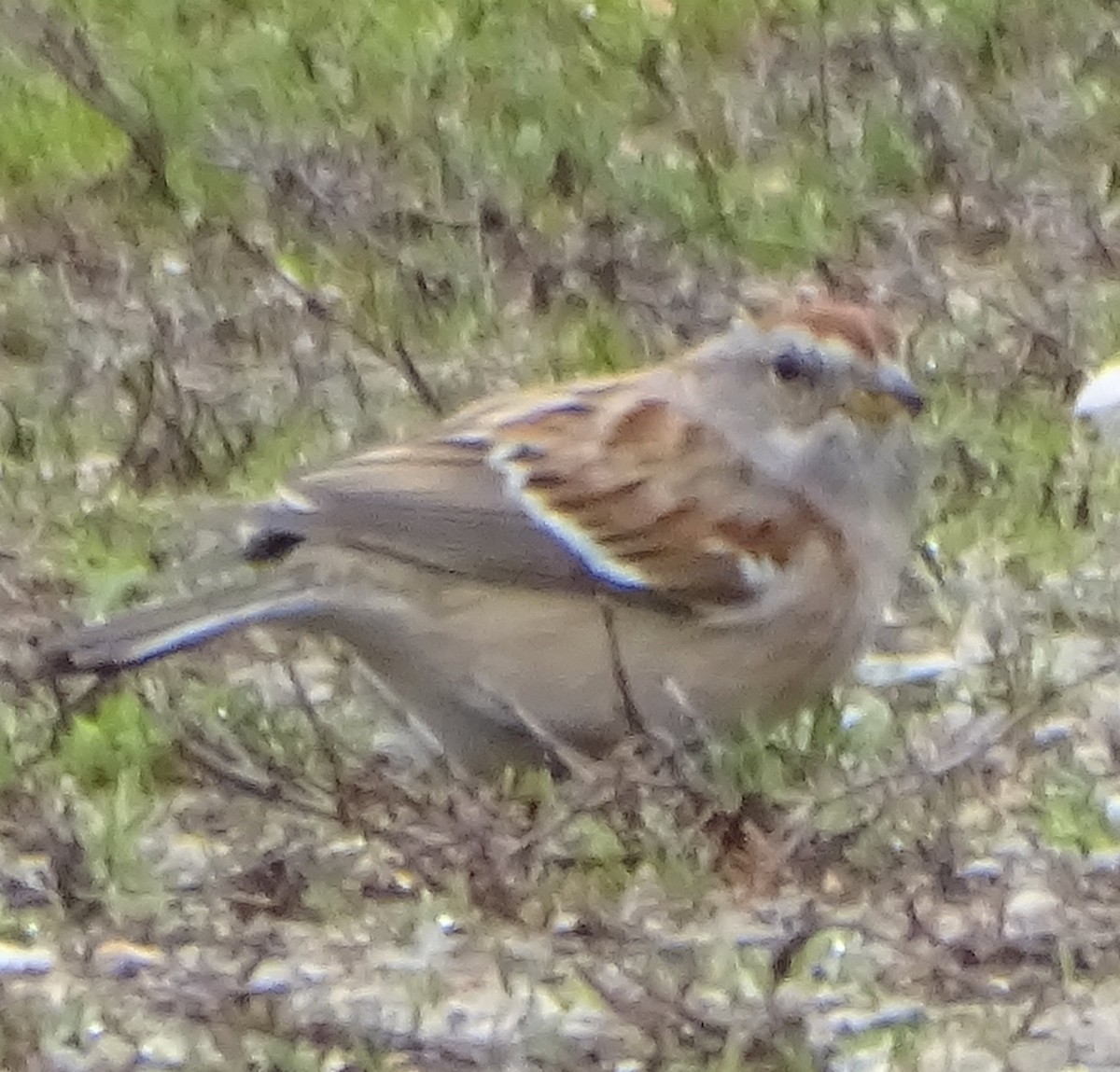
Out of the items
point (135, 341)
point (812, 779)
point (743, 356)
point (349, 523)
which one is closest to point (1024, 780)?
point (812, 779)

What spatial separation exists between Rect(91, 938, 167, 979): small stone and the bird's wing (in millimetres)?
588

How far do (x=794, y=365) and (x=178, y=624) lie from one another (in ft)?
2.88

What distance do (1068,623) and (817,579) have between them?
611 mm

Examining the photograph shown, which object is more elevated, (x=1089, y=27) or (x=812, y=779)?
(x=1089, y=27)

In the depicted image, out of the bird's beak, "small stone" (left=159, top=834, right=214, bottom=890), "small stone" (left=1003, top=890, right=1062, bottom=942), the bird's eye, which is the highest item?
the bird's eye

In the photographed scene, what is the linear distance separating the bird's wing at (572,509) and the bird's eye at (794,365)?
13 cm

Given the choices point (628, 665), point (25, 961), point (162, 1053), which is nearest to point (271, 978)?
point (162, 1053)

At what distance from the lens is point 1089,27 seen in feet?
19.4

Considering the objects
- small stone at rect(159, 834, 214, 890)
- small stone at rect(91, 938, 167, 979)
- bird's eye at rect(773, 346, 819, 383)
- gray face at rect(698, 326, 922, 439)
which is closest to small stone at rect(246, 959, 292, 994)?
small stone at rect(91, 938, 167, 979)

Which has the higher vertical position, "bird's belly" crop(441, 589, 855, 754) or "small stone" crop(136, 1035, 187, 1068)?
"bird's belly" crop(441, 589, 855, 754)

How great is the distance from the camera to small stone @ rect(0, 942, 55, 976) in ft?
10.8

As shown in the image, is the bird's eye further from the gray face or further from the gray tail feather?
the gray tail feather

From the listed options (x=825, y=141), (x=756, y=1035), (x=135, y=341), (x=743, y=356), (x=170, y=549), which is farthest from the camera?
(x=825, y=141)

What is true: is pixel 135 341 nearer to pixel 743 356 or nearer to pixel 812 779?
pixel 743 356
